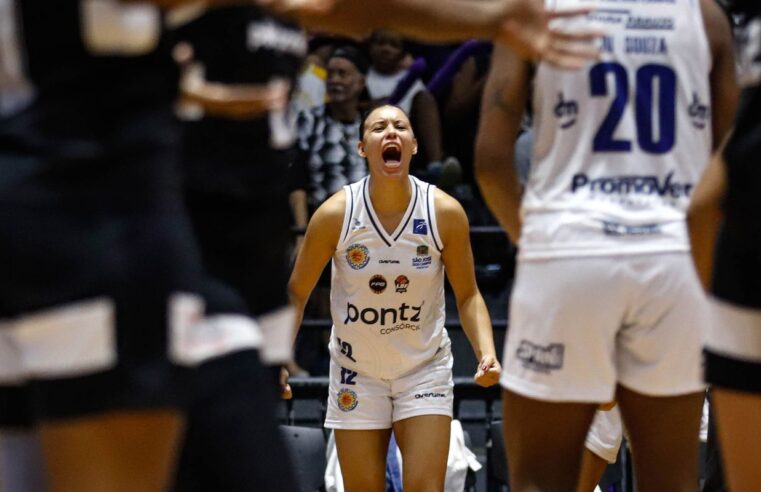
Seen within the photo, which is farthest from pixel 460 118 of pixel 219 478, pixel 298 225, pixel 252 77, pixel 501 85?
pixel 219 478

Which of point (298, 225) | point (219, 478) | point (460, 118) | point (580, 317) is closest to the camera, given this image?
point (219, 478)

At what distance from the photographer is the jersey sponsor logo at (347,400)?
21.2 feet

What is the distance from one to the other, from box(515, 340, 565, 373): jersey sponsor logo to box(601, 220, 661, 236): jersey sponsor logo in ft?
1.08

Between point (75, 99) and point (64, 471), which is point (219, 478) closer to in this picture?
point (64, 471)

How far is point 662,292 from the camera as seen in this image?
347 cm

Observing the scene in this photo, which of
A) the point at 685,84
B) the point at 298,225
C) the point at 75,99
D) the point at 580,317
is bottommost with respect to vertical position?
the point at 298,225

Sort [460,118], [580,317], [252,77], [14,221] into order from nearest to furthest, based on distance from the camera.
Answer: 1. [14,221]
2. [252,77]
3. [580,317]
4. [460,118]

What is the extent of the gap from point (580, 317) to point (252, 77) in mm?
1114

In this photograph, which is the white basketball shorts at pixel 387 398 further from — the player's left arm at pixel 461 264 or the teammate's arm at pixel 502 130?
the teammate's arm at pixel 502 130

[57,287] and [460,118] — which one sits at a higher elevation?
[57,287]

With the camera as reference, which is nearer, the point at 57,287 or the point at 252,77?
the point at 57,287

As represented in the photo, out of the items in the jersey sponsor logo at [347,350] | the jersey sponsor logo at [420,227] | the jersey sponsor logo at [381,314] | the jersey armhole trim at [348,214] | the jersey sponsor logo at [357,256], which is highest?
the jersey armhole trim at [348,214]

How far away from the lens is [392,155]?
6.64 meters

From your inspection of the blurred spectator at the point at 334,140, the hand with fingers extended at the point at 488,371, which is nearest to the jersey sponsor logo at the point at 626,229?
the hand with fingers extended at the point at 488,371
